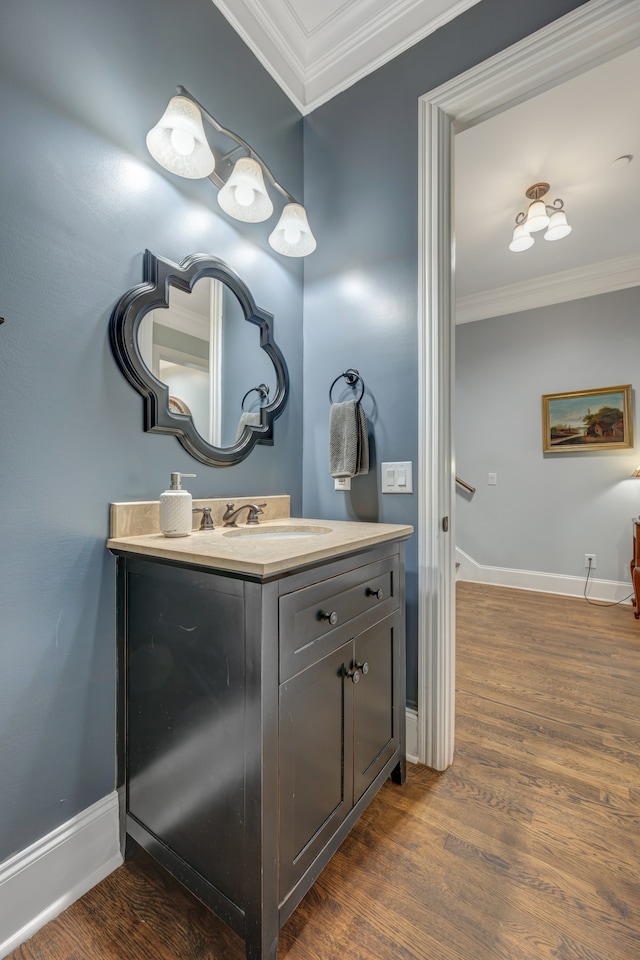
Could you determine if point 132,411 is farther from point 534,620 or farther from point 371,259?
point 534,620

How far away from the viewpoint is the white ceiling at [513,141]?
1.62 meters

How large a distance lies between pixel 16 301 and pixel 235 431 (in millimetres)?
749

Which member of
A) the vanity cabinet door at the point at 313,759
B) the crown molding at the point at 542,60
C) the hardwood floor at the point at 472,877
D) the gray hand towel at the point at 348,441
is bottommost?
the hardwood floor at the point at 472,877

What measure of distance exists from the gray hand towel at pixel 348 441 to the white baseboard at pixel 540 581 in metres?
2.96

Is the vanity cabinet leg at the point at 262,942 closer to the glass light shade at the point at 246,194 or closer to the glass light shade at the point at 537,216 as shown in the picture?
the glass light shade at the point at 246,194

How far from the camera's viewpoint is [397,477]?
156 centimetres

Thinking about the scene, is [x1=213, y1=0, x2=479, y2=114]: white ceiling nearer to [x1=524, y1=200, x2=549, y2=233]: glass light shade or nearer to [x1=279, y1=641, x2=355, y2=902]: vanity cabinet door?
[x1=524, y1=200, x2=549, y2=233]: glass light shade

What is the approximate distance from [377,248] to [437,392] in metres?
0.70

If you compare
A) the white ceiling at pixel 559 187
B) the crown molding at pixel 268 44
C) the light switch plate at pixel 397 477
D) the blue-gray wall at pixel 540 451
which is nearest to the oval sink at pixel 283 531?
the light switch plate at pixel 397 477

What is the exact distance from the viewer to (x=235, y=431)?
1.54 m

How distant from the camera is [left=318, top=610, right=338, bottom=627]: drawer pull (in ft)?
3.12

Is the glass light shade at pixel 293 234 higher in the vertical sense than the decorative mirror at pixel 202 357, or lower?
higher

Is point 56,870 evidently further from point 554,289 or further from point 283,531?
point 554,289

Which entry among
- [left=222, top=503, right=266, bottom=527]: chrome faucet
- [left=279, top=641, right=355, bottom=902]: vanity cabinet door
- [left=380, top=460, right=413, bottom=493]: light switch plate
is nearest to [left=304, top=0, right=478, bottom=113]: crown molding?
[left=380, top=460, right=413, bottom=493]: light switch plate
